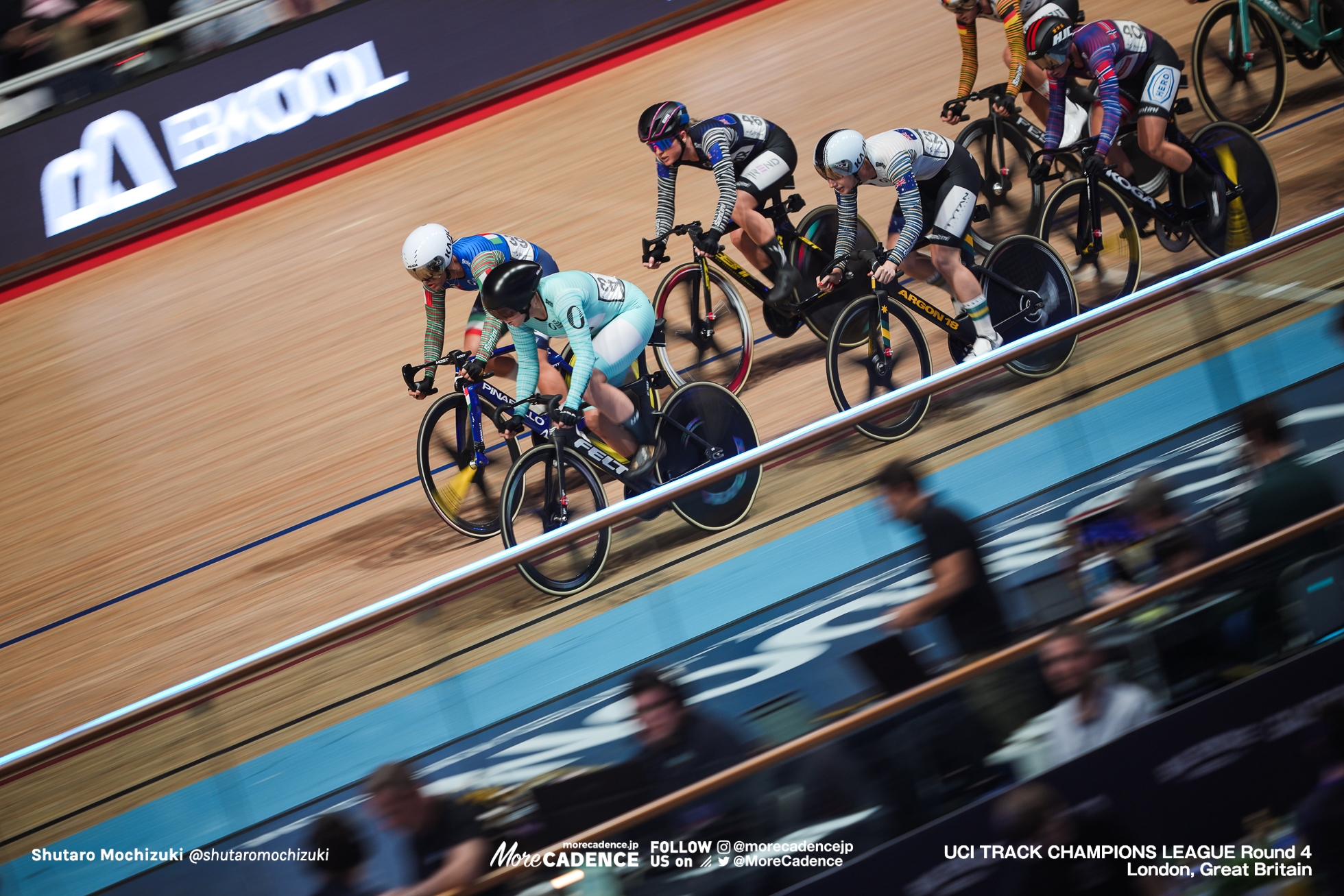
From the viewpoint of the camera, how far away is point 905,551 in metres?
3.11

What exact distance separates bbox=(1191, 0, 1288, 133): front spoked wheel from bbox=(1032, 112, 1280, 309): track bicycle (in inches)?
64.4

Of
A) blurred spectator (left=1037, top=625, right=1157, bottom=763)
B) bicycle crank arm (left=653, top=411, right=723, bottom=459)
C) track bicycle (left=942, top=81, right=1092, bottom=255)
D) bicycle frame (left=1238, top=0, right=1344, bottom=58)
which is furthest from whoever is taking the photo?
bicycle frame (left=1238, top=0, right=1344, bottom=58)

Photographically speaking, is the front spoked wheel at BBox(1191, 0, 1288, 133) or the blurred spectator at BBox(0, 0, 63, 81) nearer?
the front spoked wheel at BBox(1191, 0, 1288, 133)

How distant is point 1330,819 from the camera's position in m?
3.05

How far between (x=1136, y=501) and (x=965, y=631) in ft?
2.04

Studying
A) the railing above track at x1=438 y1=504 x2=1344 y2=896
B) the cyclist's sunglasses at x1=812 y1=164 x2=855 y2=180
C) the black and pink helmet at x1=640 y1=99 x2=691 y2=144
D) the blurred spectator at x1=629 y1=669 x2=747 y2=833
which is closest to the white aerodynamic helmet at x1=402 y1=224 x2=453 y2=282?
the black and pink helmet at x1=640 y1=99 x2=691 y2=144

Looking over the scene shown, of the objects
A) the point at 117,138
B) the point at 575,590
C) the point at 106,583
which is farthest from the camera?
the point at 117,138

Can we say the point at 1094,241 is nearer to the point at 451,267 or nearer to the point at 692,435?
the point at 692,435

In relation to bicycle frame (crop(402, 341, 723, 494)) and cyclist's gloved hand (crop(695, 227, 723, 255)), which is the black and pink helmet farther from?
bicycle frame (crop(402, 341, 723, 494))

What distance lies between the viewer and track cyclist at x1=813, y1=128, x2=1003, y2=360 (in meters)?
5.19

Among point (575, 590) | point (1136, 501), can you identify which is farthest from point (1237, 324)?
point (575, 590)

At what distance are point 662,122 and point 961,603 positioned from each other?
3.34m

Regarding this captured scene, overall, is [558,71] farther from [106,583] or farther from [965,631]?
[965,631]

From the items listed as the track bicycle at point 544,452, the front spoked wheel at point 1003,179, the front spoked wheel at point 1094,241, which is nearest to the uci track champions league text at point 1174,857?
the track bicycle at point 544,452
